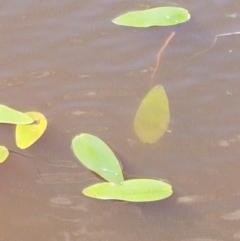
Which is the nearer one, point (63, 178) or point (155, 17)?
point (63, 178)

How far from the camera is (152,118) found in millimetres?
1339

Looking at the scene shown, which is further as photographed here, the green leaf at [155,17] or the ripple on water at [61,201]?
the green leaf at [155,17]

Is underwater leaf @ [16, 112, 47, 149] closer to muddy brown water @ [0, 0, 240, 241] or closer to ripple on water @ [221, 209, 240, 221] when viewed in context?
muddy brown water @ [0, 0, 240, 241]

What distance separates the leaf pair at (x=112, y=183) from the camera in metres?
1.25

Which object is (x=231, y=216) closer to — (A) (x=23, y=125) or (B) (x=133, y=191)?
(B) (x=133, y=191)

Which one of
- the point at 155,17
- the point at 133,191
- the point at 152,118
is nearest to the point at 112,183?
the point at 133,191

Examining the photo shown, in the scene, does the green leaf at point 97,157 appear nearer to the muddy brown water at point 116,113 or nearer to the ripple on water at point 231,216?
the muddy brown water at point 116,113

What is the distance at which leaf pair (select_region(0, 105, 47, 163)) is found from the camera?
51.7 inches

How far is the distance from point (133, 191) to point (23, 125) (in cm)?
26

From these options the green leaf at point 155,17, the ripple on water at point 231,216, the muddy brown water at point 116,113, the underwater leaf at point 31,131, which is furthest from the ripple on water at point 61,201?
the green leaf at point 155,17

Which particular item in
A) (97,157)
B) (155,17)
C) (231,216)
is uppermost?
(155,17)

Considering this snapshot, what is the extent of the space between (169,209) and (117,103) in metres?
0.25

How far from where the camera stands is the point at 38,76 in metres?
1.41

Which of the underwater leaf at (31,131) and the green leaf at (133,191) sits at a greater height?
the underwater leaf at (31,131)
